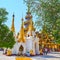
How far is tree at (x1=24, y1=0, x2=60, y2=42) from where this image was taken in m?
10.8

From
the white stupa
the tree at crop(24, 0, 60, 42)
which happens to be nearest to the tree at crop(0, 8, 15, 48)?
the tree at crop(24, 0, 60, 42)

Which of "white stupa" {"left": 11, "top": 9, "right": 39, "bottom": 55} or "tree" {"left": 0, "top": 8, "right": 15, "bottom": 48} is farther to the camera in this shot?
"white stupa" {"left": 11, "top": 9, "right": 39, "bottom": 55}

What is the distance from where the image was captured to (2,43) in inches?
473

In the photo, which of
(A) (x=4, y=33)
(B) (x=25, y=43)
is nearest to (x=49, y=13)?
(A) (x=4, y=33)

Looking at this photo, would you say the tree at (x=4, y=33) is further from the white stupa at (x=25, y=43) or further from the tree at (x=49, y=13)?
the white stupa at (x=25, y=43)

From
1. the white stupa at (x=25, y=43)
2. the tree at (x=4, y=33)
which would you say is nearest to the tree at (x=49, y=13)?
the tree at (x=4, y=33)

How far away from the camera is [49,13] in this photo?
36.4 feet

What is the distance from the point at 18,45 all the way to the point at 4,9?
16011 mm

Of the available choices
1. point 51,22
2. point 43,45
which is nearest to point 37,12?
point 51,22

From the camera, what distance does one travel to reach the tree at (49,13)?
10.8m

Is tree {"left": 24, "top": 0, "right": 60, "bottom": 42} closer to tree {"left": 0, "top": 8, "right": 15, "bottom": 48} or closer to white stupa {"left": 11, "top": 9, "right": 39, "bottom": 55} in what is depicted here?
tree {"left": 0, "top": 8, "right": 15, "bottom": 48}

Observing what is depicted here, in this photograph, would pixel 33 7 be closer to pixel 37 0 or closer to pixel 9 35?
pixel 37 0

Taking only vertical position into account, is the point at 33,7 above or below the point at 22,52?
above

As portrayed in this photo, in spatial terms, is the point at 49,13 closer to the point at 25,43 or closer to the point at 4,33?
the point at 4,33
